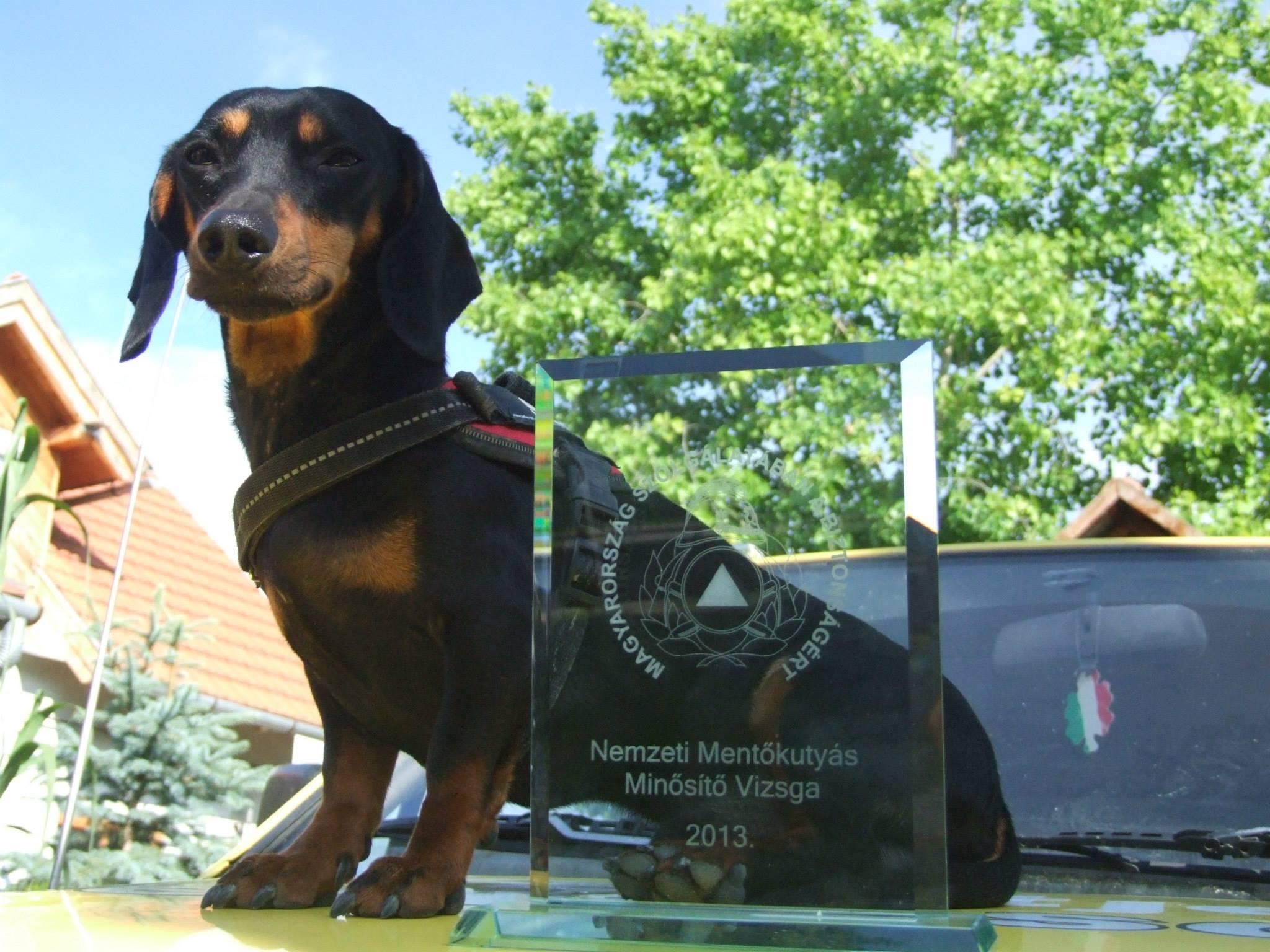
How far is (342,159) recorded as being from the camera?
1.77m

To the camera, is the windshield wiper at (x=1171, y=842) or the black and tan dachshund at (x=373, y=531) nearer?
the black and tan dachshund at (x=373, y=531)

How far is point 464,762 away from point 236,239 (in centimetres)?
66

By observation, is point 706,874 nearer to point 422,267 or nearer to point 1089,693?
point 422,267

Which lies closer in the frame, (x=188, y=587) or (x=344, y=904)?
(x=344, y=904)

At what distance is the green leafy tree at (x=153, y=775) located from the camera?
8273mm

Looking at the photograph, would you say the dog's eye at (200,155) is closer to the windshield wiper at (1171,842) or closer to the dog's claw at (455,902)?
the dog's claw at (455,902)

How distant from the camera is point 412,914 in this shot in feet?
4.82

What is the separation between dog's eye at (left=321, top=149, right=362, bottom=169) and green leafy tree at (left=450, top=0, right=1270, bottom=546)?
37.1ft

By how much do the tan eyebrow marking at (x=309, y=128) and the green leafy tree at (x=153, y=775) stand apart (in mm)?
7189

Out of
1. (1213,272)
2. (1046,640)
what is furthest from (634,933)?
(1213,272)

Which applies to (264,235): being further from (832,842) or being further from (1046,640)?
(1046,640)

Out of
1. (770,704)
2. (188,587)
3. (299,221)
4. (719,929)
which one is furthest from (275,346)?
(188,587)

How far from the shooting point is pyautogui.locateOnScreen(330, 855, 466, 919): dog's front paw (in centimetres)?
146

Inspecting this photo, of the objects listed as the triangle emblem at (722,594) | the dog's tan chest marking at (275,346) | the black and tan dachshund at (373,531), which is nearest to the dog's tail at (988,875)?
the black and tan dachshund at (373,531)
